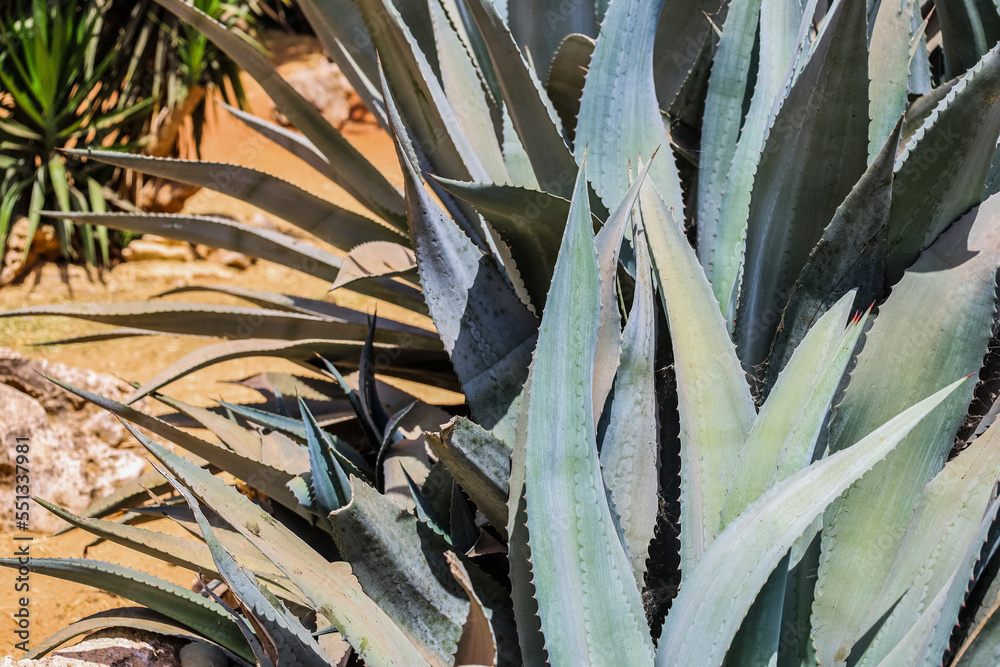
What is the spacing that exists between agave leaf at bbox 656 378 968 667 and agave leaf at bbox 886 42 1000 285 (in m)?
0.42

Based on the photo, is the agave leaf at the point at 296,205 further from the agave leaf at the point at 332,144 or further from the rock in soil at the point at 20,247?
the rock in soil at the point at 20,247

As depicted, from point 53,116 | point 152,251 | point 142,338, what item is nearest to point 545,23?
point 142,338

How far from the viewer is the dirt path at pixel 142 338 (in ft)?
7.30

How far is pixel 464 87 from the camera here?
155 cm

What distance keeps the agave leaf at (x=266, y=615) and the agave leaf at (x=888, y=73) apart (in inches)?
41.0

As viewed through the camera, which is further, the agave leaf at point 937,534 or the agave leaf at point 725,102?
the agave leaf at point 725,102

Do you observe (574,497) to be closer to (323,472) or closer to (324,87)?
(323,472)

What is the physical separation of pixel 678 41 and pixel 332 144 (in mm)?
742

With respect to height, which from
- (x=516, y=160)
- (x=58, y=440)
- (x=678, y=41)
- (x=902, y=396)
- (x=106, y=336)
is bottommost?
(x=58, y=440)

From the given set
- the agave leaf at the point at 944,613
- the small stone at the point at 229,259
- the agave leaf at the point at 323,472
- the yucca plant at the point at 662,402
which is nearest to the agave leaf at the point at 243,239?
the yucca plant at the point at 662,402

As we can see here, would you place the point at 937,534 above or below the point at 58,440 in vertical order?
above

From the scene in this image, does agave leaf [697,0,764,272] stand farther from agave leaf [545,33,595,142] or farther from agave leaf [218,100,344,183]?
agave leaf [218,100,344,183]

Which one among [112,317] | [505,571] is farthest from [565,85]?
[112,317]

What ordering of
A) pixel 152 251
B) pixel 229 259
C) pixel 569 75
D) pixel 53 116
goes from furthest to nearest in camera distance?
pixel 229 259 < pixel 152 251 < pixel 53 116 < pixel 569 75
